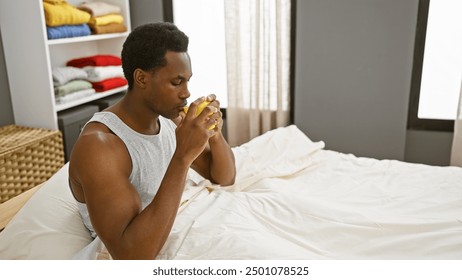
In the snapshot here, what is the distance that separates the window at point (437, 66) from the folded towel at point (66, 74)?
1.60 metres

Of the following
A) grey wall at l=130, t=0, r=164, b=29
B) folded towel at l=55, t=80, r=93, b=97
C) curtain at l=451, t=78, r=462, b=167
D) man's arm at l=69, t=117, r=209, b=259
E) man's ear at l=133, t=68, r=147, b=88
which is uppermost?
grey wall at l=130, t=0, r=164, b=29

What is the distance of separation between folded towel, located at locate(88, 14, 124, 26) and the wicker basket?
2.00 ft

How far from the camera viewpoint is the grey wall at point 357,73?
76.6 inches

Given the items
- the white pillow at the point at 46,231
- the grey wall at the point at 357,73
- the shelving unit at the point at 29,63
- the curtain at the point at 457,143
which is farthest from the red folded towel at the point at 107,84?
the curtain at the point at 457,143

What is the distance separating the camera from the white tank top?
94 centimetres

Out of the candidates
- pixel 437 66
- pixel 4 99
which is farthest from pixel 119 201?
pixel 437 66

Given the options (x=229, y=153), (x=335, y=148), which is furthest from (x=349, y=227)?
(x=335, y=148)

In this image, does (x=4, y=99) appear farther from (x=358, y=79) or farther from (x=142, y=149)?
(x=358, y=79)

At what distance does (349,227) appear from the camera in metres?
1.05

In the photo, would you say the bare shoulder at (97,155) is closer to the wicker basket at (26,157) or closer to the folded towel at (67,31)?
the wicker basket at (26,157)

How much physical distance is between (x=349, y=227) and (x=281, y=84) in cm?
122

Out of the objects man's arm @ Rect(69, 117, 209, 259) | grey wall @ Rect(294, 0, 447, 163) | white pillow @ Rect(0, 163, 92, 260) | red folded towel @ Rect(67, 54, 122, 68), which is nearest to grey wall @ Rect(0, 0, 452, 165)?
grey wall @ Rect(294, 0, 447, 163)

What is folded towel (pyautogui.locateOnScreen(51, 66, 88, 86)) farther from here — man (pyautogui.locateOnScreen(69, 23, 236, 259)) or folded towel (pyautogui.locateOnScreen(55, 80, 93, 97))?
man (pyautogui.locateOnScreen(69, 23, 236, 259))

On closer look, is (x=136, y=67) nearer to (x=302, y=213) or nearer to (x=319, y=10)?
(x=302, y=213)
